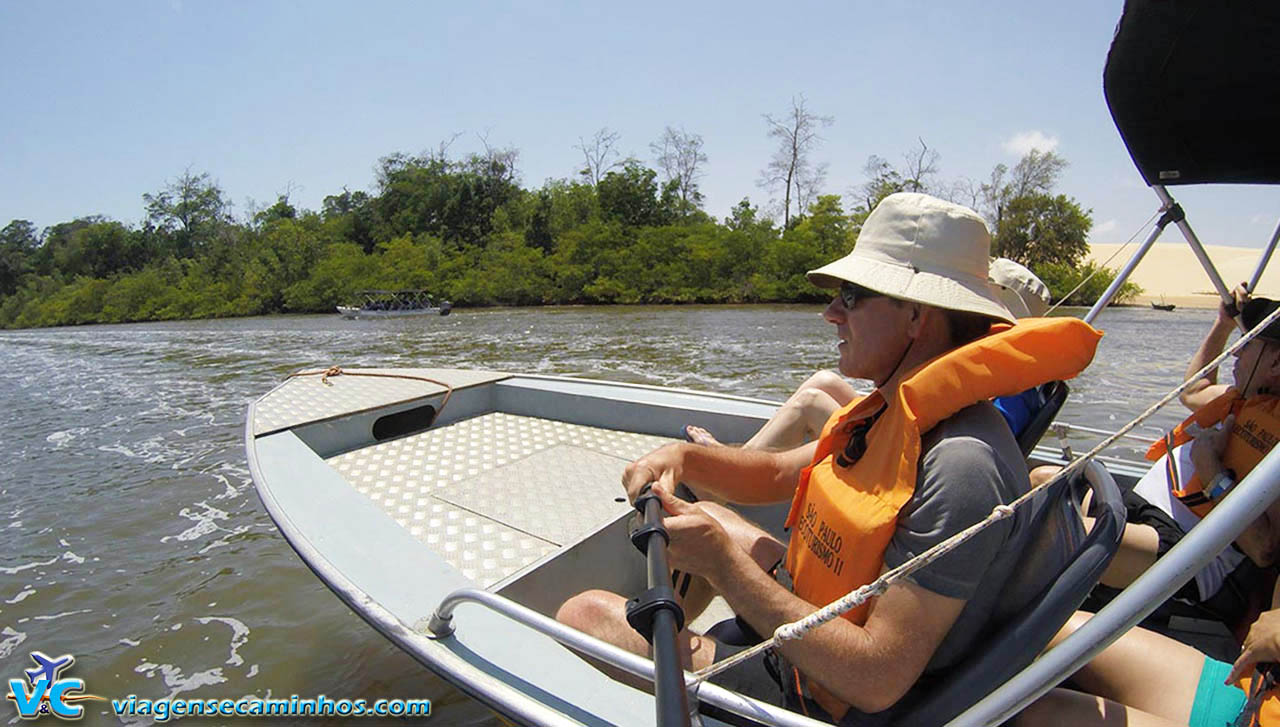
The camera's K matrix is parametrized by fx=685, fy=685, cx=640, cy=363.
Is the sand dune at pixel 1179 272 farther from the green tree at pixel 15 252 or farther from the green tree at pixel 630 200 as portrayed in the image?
the green tree at pixel 15 252

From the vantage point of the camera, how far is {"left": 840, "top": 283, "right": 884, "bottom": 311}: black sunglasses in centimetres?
136

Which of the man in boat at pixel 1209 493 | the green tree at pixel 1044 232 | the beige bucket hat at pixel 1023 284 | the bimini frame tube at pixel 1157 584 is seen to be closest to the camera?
the bimini frame tube at pixel 1157 584

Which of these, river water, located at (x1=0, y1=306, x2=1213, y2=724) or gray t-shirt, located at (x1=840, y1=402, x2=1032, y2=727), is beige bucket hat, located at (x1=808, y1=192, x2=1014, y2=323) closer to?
gray t-shirt, located at (x1=840, y1=402, x2=1032, y2=727)

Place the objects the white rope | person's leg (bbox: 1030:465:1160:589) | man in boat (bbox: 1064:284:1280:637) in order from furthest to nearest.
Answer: person's leg (bbox: 1030:465:1160:589) → man in boat (bbox: 1064:284:1280:637) → the white rope

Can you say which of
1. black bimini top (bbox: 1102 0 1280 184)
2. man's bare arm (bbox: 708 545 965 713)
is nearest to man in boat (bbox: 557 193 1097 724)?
man's bare arm (bbox: 708 545 965 713)

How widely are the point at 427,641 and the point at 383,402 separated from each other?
222cm

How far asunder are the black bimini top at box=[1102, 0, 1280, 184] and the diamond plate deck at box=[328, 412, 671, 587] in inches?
82.1

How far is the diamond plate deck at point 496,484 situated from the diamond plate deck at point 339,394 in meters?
0.24

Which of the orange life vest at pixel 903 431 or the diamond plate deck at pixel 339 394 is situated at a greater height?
the orange life vest at pixel 903 431

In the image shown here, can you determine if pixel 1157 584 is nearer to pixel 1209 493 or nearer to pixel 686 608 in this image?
pixel 686 608

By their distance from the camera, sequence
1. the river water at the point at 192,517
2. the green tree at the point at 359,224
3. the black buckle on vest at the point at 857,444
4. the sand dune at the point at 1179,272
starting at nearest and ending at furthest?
the black buckle on vest at the point at 857,444, the river water at the point at 192,517, the sand dune at the point at 1179,272, the green tree at the point at 359,224

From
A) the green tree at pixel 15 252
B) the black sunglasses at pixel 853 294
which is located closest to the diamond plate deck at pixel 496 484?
the black sunglasses at pixel 853 294

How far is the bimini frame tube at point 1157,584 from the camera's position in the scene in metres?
0.81

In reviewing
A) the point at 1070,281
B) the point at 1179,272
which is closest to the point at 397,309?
the point at 1070,281
